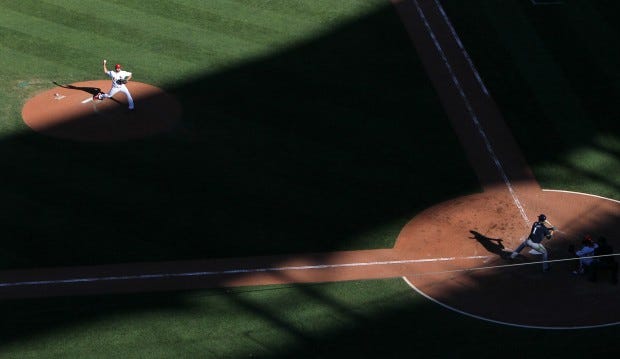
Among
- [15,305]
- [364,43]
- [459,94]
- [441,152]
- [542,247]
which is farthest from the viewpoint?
[364,43]

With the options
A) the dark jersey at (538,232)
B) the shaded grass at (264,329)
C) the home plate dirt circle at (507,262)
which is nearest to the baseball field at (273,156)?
the shaded grass at (264,329)

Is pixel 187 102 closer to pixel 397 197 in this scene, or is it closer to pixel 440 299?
pixel 397 197

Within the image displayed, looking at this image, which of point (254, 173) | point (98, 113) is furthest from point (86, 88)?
point (254, 173)

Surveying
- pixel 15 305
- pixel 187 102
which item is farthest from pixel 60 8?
pixel 15 305

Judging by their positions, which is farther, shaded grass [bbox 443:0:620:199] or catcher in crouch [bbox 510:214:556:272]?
shaded grass [bbox 443:0:620:199]

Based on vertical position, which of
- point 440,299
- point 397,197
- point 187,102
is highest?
point 187,102

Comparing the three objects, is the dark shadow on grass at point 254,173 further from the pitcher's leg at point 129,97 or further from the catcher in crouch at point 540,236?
the catcher in crouch at point 540,236

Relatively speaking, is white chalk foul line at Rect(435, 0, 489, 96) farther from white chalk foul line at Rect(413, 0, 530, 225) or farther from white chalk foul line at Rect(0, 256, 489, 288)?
white chalk foul line at Rect(0, 256, 489, 288)

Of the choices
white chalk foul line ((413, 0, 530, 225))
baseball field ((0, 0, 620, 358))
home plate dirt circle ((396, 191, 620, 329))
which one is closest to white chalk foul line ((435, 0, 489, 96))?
baseball field ((0, 0, 620, 358))
